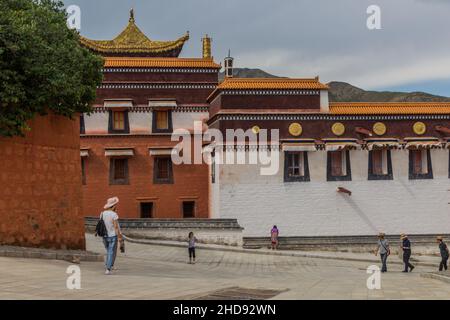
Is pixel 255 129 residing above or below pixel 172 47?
below

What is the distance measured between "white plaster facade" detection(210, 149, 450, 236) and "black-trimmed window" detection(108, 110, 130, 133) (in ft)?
21.0

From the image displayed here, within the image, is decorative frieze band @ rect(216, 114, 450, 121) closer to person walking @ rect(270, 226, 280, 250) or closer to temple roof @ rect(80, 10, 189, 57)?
person walking @ rect(270, 226, 280, 250)

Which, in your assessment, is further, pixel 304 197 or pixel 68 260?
pixel 304 197

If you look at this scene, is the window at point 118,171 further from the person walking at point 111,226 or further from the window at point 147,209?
the person walking at point 111,226

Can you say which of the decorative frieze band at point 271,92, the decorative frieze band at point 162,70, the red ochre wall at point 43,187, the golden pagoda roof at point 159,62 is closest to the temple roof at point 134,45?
the golden pagoda roof at point 159,62

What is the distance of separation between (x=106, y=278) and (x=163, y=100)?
21623 millimetres

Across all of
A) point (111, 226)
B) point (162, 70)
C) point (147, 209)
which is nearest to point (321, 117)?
point (162, 70)

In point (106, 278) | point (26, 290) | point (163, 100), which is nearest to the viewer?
point (26, 290)

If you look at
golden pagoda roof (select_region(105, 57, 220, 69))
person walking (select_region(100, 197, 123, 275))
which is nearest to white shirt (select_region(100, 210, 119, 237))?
person walking (select_region(100, 197, 123, 275))

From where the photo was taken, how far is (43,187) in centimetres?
1530

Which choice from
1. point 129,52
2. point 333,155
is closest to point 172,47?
point 129,52

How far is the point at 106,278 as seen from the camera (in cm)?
1072

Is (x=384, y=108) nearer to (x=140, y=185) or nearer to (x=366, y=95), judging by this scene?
(x=140, y=185)
